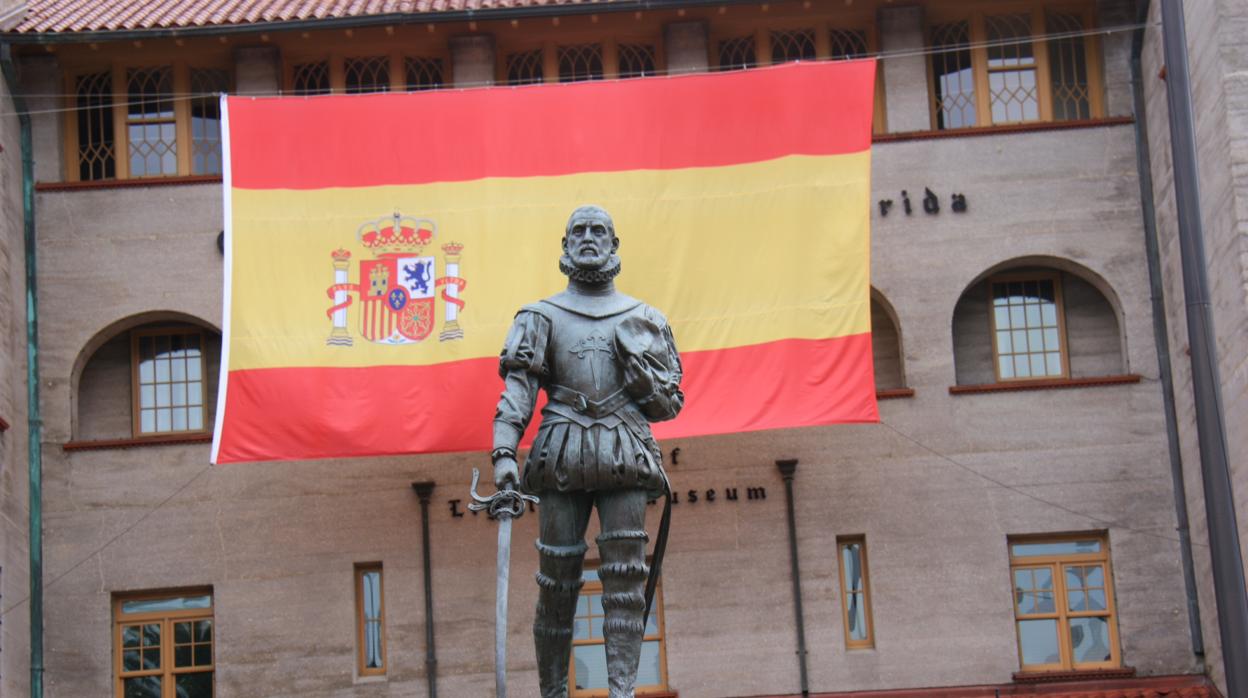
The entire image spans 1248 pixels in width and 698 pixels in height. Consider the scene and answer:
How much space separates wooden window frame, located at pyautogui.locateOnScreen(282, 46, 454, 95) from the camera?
36.2m

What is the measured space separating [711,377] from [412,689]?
6.34m

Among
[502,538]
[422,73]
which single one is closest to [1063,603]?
[422,73]

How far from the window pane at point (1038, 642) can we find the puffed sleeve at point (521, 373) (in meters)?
17.3

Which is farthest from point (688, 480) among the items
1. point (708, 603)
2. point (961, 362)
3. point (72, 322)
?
point (72, 322)

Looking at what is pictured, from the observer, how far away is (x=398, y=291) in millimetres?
32781

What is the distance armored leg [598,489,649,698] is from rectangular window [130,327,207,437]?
61.3ft

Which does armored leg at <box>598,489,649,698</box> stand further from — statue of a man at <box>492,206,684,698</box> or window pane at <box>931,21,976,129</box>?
window pane at <box>931,21,976,129</box>

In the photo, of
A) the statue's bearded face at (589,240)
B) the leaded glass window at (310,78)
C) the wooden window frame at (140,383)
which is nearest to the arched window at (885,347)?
the leaded glass window at (310,78)

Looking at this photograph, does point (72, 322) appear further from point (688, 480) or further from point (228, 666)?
point (688, 480)

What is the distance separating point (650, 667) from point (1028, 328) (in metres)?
7.41

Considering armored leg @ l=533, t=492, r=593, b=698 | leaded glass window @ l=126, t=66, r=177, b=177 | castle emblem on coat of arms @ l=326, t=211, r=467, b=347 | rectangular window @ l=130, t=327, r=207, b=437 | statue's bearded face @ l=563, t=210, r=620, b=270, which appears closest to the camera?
armored leg @ l=533, t=492, r=593, b=698

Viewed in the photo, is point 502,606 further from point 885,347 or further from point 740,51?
point 740,51

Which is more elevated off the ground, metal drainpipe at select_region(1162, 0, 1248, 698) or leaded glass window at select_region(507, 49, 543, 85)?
leaded glass window at select_region(507, 49, 543, 85)

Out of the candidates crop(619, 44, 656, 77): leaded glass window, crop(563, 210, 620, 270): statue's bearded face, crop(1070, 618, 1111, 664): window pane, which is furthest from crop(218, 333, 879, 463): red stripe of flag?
crop(563, 210, 620, 270): statue's bearded face
